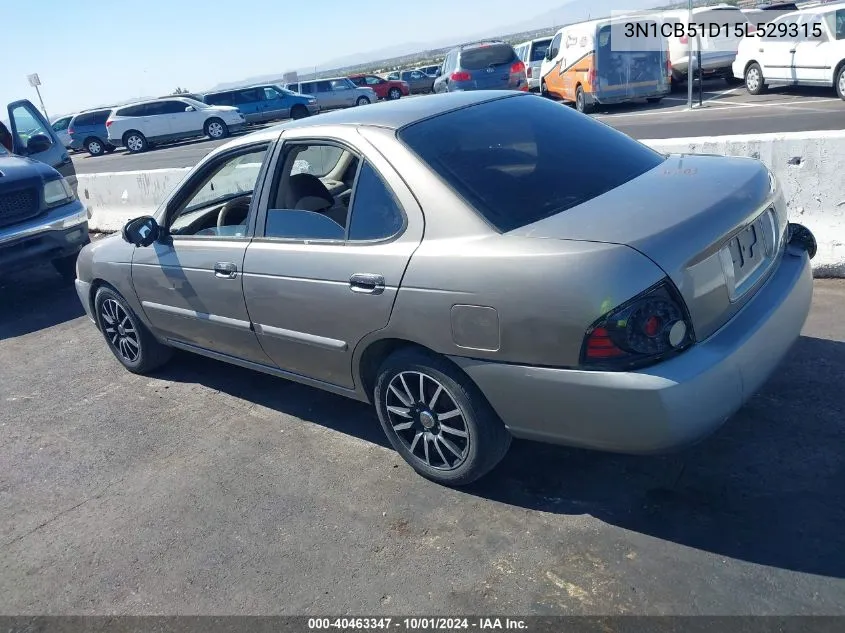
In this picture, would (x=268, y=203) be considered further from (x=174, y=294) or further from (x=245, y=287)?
(x=174, y=294)

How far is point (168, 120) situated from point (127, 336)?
84.2 feet

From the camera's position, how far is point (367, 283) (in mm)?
3338

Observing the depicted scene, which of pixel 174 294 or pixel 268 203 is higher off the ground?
pixel 268 203

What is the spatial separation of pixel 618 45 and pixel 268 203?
15276mm

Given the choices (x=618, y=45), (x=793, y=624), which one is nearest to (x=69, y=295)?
(x=793, y=624)

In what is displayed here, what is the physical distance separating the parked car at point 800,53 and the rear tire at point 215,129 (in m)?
19.0

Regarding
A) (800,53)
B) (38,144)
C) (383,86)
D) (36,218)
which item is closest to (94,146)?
(383,86)

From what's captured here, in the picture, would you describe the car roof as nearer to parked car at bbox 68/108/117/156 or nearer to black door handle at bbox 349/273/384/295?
black door handle at bbox 349/273/384/295

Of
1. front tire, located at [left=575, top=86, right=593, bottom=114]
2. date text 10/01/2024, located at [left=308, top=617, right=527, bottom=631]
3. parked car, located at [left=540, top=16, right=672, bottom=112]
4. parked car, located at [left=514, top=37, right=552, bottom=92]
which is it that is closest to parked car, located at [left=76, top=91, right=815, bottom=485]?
date text 10/01/2024, located at [left=308, top=617, right=527, bottom=631]

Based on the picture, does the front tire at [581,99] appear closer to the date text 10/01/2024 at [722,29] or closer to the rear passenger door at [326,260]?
the date text 10/01/2024 at [722,29]

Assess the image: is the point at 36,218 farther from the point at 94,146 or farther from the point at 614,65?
the point at 94,146

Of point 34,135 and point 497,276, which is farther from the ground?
point 34,135

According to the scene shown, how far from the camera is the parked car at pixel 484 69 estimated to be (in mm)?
19328

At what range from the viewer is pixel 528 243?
2.88 meters
